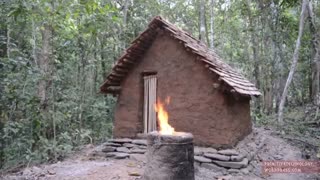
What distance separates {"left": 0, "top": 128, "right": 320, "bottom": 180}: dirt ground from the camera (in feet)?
22.3

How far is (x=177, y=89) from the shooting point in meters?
8.34

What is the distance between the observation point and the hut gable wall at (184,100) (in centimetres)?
770

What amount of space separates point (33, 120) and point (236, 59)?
13915 millimetres

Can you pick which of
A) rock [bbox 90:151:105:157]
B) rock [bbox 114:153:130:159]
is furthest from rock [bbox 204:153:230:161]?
rock [bbox 90:151:105:157]

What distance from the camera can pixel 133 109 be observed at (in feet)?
29.5

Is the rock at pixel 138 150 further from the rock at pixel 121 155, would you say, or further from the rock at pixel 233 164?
the rock at pixel 233 164

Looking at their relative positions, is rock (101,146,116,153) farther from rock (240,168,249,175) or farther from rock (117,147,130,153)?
rock (240,168,249,175)

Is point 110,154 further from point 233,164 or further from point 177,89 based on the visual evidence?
point 233,164

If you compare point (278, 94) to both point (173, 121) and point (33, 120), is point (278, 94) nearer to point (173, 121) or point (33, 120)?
Answer: point (173, 121)

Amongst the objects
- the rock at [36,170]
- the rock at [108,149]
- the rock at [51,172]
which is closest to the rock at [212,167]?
the rock at [108,149]

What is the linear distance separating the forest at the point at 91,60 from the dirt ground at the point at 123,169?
56.5 inches

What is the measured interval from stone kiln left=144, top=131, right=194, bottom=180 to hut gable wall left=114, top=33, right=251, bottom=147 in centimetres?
268

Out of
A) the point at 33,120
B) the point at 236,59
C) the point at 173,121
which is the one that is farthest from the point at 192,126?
the point at 236,59

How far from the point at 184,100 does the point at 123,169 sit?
2.41 m
